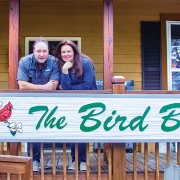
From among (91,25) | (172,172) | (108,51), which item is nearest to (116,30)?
(91,25)

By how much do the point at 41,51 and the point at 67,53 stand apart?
1.00ft

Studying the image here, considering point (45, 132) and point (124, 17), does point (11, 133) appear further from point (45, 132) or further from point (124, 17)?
point (124, 17)

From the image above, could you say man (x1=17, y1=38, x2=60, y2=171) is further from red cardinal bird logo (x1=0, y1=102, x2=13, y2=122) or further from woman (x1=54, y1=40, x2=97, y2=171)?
red cardinal bird logo (x1=0, y1=102, x2=13, y2=122)

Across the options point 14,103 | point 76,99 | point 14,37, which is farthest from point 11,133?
point 14,37

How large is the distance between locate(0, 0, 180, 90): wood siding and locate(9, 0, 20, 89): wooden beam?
1.72 metres

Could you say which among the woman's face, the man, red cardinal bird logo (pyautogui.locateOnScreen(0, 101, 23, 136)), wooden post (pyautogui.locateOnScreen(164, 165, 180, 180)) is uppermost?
the woman's face

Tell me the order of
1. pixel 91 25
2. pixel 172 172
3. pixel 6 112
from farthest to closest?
pixel 91 25
pixel 6 112
pixel 172 172

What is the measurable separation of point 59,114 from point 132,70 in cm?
260

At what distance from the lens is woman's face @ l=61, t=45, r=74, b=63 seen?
386 cm

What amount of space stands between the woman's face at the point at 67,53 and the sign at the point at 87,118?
1.47ft

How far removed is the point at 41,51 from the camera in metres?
3.84

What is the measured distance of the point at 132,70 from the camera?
5.96 m

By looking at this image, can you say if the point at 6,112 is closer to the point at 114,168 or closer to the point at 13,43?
the point at 13,43

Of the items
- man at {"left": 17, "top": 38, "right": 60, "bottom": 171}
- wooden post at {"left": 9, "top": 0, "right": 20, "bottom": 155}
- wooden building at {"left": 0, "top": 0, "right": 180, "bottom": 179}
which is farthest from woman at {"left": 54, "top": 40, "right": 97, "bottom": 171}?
wooden building at {"left": 0, "top": 0, "right": 180, "bottom": 179}
